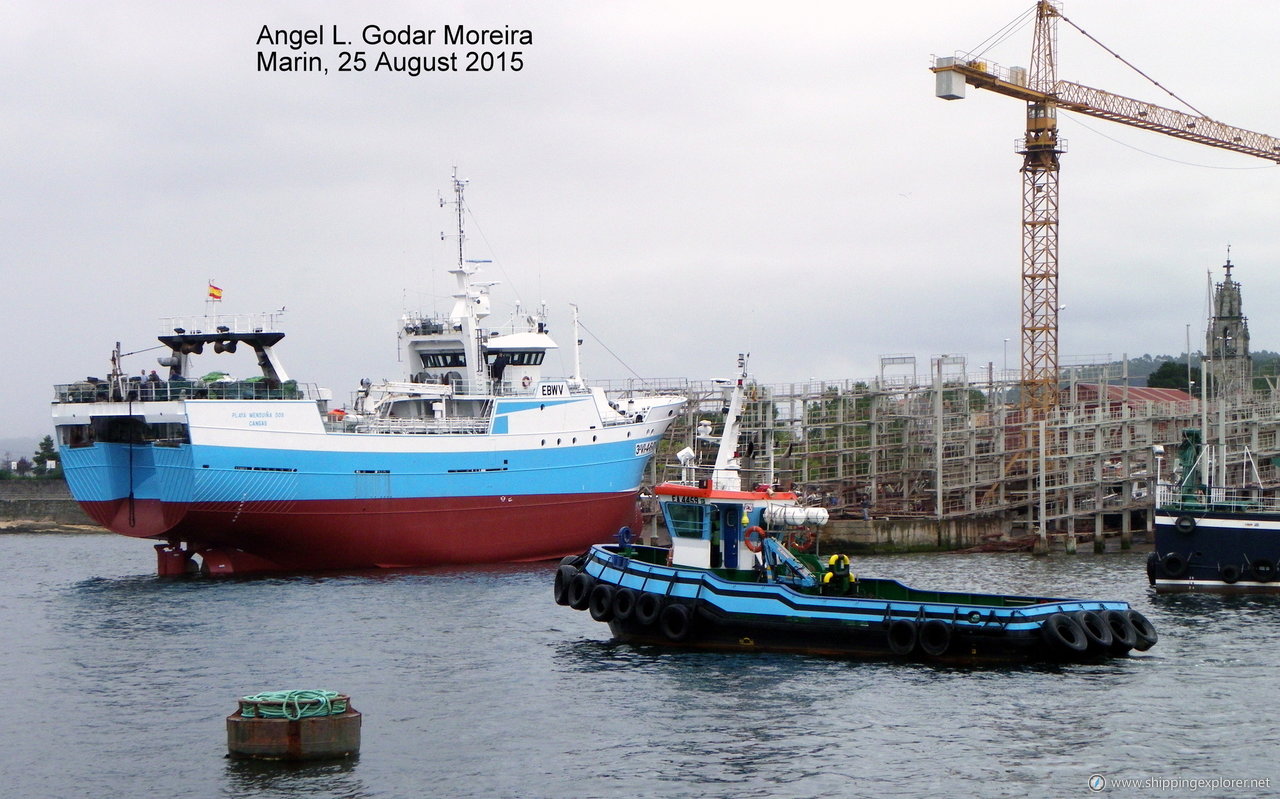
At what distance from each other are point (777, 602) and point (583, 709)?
219 inches

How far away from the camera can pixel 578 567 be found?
3362cm

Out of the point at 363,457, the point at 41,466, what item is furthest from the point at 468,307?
the point at 41,466

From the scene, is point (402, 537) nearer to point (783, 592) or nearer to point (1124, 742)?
point (783, 592)

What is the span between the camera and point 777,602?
29594mm

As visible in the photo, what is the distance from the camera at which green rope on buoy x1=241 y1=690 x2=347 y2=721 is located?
22.1 meters

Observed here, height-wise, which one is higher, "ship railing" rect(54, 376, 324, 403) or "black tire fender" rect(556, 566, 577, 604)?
"ship railing" rect(54, 376, 324, 403)

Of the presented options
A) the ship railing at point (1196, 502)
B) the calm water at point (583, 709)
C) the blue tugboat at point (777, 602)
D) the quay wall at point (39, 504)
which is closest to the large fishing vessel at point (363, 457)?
the calm water at point (583, 709)

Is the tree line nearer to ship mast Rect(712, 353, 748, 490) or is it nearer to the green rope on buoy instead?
ship mast Rect(712, 353, 748, 490)

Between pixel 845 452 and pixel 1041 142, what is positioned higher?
pixel 1041 142

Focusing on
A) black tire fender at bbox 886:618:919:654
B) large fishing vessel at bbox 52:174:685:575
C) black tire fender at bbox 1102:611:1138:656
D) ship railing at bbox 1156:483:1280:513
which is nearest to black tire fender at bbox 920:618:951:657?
black tire fender at bbox 886:618:919:654

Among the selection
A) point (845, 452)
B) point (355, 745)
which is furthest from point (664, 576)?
point (845, 452)

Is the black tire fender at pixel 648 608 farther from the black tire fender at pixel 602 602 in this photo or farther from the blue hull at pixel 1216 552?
the blue hull at pixel 1216 552

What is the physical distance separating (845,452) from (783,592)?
1264 inches

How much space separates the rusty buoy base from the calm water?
370 millimetres
